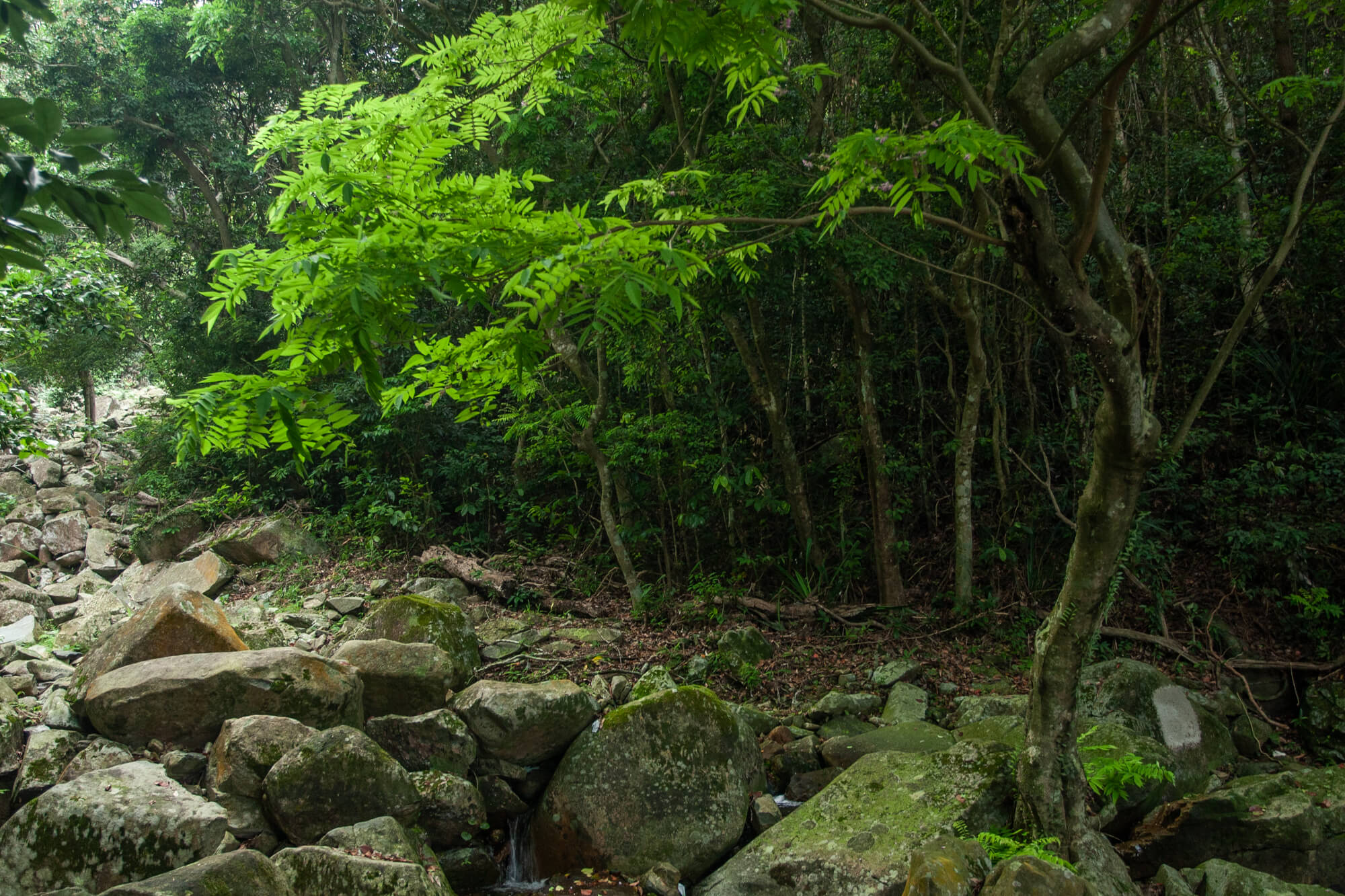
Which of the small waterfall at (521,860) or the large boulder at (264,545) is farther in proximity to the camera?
the large boulder at (264,545)

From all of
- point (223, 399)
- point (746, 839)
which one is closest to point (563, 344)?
point (746, 839)

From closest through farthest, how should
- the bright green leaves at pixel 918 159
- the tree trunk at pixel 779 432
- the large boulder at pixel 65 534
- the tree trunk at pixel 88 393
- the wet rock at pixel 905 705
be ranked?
the bright green leaves at pixel 918 159 → the wet rock at pixel 905 705 → the tree trunk at pixel 779 432 → the large boulder at pixel 65 534 → the tree trunk at pixel 88 393

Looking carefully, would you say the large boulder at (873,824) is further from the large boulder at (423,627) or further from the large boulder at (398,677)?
the large boulder at (423,627)

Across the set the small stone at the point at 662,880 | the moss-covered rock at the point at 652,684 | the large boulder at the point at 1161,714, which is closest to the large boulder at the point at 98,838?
the small stone at the point at 662,880

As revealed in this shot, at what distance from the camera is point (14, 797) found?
4.38 m

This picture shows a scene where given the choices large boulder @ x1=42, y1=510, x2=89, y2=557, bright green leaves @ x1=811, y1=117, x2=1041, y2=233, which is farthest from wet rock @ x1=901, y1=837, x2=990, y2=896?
large boulder @ x1=42, y1=510, x2=89, y2=557

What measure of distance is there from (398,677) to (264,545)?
530 centimetres

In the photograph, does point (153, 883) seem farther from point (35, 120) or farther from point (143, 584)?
point (143, 584)

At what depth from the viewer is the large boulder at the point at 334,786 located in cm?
438

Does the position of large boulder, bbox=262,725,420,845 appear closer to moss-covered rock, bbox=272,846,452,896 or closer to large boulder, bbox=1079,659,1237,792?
moss-covered rock, bbox=272,846,452,896

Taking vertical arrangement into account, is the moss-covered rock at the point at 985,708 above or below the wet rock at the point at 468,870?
below

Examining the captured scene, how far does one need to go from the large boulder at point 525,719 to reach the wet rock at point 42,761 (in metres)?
2.18

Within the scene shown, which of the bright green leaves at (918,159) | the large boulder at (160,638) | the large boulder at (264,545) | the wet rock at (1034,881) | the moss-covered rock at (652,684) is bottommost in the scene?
the moss-covered rock at (652,684)

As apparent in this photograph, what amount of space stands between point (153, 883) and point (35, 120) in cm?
298
